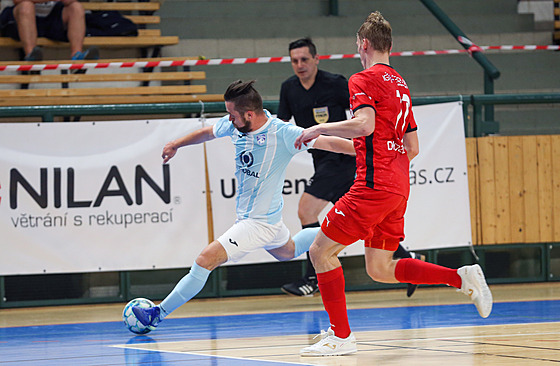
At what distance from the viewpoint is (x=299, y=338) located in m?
5.91

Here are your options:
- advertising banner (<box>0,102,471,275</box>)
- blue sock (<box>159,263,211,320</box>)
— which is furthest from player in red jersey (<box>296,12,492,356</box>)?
advertising banner (<box>0,102,471,275</box>)

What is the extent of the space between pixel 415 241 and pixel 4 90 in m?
4.89

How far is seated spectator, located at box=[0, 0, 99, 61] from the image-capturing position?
419 inches

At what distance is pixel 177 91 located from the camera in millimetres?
10508

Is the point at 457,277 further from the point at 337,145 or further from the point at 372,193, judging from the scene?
the point at 337,145

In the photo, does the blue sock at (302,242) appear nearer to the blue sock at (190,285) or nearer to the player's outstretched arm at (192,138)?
the blue sock at (190,285)

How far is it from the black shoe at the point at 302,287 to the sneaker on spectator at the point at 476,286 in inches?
115

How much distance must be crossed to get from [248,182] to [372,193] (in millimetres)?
1405

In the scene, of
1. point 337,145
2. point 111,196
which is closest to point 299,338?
point 337,145

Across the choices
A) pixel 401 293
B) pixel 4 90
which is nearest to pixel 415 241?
pixel 401 293


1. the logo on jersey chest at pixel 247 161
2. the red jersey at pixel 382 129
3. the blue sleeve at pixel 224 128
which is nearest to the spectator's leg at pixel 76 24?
the blue sleeve at pixel 224 128

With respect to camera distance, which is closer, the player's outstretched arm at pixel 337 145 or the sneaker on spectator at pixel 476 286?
the sneaker on spectator at pixel 476 286

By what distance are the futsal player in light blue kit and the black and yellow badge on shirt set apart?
181cm

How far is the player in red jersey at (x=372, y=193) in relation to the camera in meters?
5.07
